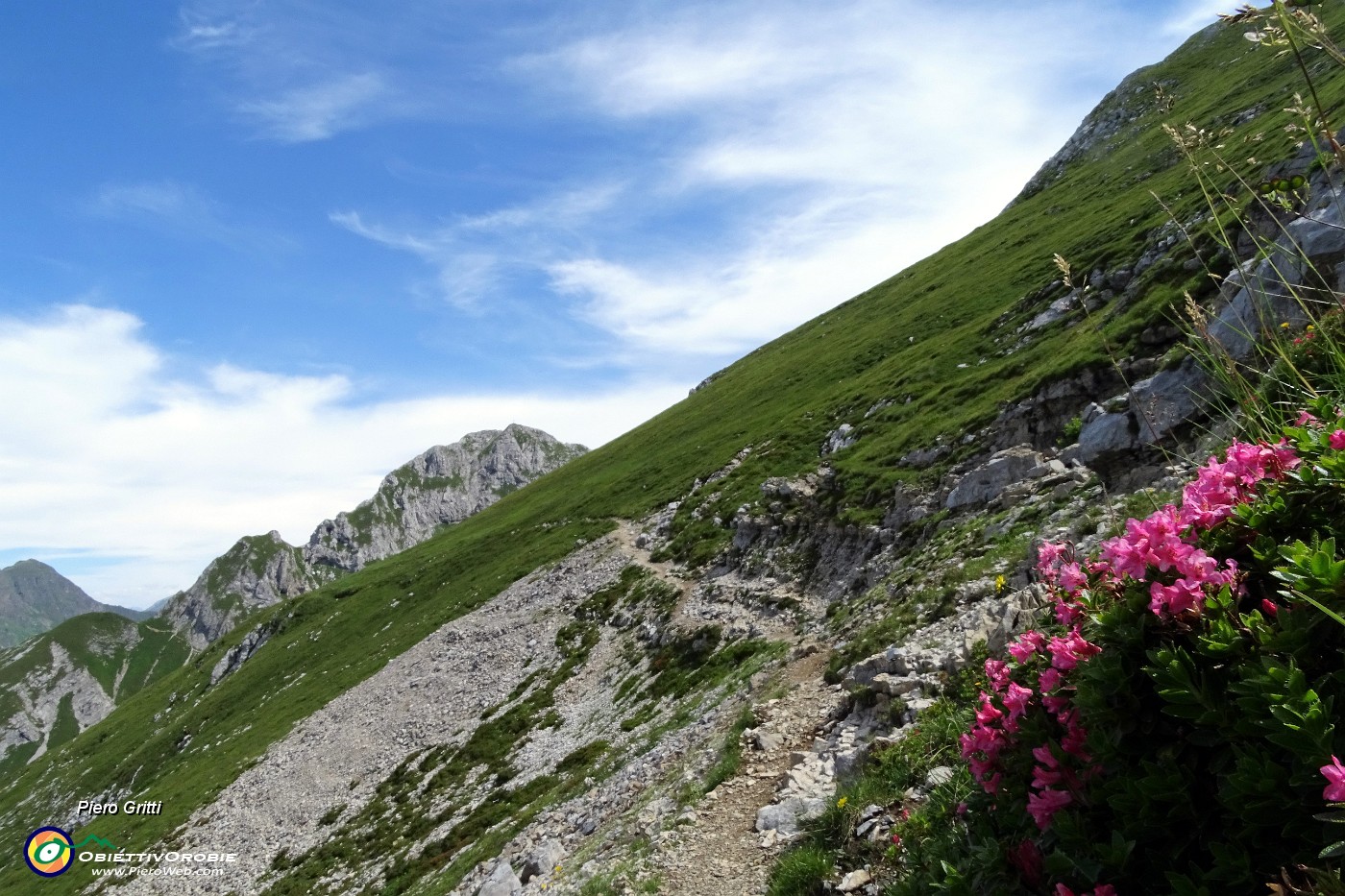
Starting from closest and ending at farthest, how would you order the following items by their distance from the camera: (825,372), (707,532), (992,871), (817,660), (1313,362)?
(992,871), (1313,362), (817,660), (707,532), (825,372)

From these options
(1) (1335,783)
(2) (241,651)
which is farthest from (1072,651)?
(2) (241,651)

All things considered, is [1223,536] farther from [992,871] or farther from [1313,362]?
[1313,362]

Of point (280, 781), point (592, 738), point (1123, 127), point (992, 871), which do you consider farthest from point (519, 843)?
point (1123, 127)

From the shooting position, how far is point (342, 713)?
2274 inches

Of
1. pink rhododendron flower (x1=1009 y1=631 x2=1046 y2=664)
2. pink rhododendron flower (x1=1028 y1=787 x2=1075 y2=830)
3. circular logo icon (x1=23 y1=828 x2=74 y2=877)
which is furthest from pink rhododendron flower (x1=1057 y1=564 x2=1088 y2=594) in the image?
circular logo icon (x1=23 y1=828 x2=74 y2=877)

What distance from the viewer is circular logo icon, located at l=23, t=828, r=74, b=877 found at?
6600cm

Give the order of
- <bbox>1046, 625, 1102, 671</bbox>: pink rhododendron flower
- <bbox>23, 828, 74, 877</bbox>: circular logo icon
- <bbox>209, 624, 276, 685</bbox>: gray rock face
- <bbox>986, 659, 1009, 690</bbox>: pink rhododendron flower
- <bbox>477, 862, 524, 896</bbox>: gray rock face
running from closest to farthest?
<bbox>1046, 625, 1102, 671</bbox>: pink rhododendron flower → <bbox>986, 659, 1009, 690</bbox>: pink rhododendron flower → <bbox>477, 862, 524, 896</bbox>: gray rock face → <bbox>23, 828, 74, 877</bbox>: circular logo icon → <bbox>209, 624, 276, 685</bbox>: gray rock face

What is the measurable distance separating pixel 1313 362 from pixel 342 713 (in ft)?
216

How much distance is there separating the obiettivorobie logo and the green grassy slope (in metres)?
1.76

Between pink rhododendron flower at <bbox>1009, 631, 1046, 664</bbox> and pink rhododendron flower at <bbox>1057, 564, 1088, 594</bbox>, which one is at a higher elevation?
pink rhododendron flower at <bbox>1057, 564, 1088, 594</bbox>

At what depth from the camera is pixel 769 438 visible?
61.8 meters

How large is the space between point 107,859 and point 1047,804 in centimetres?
8151

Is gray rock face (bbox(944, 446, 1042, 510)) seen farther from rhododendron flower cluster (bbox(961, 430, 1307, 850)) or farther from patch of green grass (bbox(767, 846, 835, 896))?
rhododendron flower cluster (bbox(961, 430, 1307, 850))

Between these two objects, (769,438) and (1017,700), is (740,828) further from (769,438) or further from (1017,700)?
(769,438)
